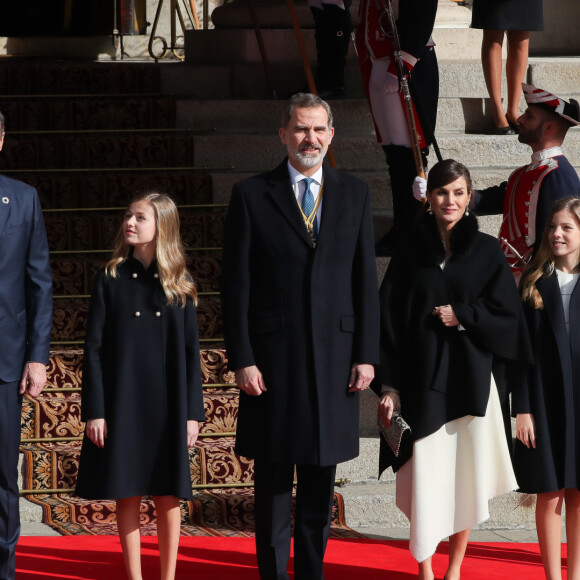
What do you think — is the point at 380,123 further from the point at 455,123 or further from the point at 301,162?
the point at 301,162

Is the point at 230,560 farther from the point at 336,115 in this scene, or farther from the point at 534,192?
the point at 336,115

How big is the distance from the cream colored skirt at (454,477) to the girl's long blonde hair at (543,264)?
30cm

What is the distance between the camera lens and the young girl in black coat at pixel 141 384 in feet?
11.9

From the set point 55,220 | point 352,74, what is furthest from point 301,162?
point 352,74

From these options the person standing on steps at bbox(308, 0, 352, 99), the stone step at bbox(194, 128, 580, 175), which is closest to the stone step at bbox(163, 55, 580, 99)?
the person standing on steps at bbox(308, 0, 352, 99)

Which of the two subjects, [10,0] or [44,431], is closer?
[44,431]

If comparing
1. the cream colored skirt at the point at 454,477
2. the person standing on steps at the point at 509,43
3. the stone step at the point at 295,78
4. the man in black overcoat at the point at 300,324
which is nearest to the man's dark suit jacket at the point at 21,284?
the man in black overcoat at the point at 300,324

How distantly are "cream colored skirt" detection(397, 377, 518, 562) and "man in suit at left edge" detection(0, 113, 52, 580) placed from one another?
1.14 meters

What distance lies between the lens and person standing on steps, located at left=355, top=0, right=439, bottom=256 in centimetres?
544

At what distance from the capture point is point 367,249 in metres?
3.64

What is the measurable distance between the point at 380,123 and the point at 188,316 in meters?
2.16

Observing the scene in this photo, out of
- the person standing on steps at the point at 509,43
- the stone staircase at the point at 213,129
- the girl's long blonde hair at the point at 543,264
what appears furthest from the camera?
the person standing on steps at the point at 509,43

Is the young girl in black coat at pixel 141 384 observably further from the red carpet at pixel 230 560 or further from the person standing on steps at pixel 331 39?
the person standing on steps at pixel 331 39

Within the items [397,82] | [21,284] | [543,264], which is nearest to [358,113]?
[397,82]
